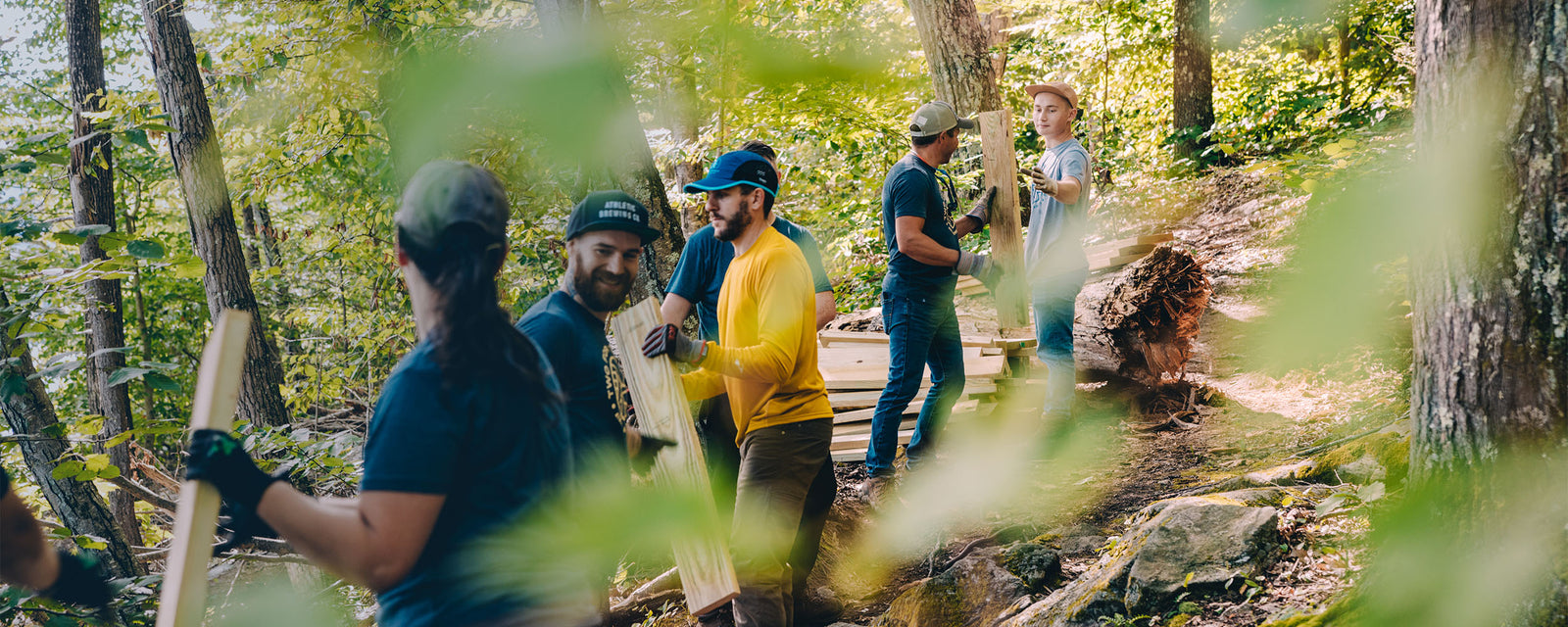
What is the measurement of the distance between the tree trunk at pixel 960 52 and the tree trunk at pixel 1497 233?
4.65 m

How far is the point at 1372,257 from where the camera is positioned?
1.28m

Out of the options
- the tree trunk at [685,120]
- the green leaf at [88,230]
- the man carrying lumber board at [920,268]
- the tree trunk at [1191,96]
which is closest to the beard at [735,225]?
the man carrying lumber board at [920,268]

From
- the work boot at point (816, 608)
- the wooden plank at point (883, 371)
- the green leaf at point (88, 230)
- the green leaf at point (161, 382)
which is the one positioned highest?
the green leaf at point (88, 230)

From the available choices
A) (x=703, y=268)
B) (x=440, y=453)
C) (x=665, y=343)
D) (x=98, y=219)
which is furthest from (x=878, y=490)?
(x=98, y=219)

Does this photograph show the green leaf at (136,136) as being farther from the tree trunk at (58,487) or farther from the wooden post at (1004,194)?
the wooden post at (1004,194)

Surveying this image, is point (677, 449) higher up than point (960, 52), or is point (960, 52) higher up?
point (960, 52)

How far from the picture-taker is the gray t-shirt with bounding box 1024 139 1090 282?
4922 millimetres

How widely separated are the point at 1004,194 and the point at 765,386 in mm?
2646

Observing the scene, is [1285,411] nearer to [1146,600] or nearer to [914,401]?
[914,401]

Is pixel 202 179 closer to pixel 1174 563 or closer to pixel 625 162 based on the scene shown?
pixel 625 162

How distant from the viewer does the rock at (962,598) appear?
359 cm

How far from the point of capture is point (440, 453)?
1.42m

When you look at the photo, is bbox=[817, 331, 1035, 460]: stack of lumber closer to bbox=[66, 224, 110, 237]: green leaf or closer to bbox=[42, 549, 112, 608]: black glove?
bbox=[66, 224, 110, 237]: green leaf

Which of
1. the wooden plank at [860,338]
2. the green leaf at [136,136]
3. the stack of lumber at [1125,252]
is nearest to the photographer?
the green leaf at [136,136]
